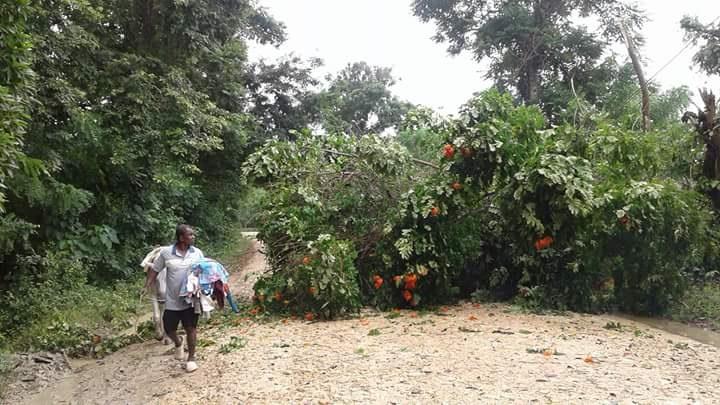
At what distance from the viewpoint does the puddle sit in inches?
286

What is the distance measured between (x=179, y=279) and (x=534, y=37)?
18150 mm

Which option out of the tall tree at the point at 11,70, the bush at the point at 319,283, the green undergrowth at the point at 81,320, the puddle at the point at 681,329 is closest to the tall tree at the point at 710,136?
the puddle at the point at 681,329

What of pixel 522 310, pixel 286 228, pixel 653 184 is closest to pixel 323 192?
pixel 286 228

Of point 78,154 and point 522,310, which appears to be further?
point 78,154

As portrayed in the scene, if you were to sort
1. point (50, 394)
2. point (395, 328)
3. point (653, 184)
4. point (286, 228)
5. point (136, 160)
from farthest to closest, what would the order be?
1. point (136, 160)
2. point (286, 228)
3. point (653, 184)
4. point (395, 328)
5. point (50, 394)

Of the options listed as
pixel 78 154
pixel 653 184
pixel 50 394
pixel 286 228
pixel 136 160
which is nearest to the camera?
pixel 50 394

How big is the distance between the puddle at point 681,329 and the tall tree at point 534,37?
13.0 m

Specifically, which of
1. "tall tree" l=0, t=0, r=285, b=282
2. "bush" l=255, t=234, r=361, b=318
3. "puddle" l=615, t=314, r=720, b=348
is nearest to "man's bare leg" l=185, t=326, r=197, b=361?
"bush" l=255, t=234, r=361, b=318

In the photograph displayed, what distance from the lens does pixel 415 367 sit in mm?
5062

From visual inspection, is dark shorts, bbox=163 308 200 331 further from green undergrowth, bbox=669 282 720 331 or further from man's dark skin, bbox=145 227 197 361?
green undergrowth, bbox=669 282 720 331

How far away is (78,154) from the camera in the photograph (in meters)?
9.64

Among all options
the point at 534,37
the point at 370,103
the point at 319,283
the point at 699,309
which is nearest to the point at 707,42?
the point at 534,37

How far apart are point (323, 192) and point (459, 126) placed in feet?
8.01

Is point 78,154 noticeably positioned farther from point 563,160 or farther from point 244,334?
point 563,160
